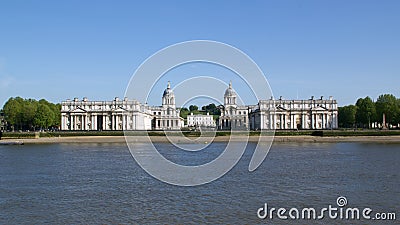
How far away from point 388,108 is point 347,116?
22847mm

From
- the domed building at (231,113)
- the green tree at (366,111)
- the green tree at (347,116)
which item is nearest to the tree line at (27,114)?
the domed building at (231,113)

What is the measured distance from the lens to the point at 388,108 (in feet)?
313

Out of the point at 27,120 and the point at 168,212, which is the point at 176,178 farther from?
the point at 27,120

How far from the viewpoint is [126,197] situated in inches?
833

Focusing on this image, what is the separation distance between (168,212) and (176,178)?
9.03 meters

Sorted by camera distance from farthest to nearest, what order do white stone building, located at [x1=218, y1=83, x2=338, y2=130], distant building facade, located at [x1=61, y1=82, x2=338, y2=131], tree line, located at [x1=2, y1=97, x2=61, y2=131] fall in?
distant building facade, located at [x1=61, y1=82, x2=338, y2=131] → white stone building, located at [x1=218, y1=83, x2=338, y2=130] → tree line, located at [x1=2, y1=97, x2=61, y2=131]

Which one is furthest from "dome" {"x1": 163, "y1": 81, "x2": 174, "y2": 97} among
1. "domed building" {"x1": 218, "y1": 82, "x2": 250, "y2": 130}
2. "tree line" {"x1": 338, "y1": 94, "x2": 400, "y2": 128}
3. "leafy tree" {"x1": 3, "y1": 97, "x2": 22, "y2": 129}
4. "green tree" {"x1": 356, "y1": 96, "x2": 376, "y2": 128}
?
"green tree" {"x1": 356, "y1": 96, "x2": 376, "y2": 128}

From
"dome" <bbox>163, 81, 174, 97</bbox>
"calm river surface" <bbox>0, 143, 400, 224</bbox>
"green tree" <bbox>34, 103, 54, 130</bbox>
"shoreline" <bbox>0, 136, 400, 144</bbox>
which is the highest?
"dome" <bbox>163, 81, 174, 97</bbox>

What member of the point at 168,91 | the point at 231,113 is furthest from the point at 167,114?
the point at 231,113

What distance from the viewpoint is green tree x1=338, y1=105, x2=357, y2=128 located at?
113 meters

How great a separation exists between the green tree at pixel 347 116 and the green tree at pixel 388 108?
1128 cm

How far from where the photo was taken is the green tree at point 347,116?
4464 inches

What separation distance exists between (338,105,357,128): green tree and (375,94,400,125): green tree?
11276mm

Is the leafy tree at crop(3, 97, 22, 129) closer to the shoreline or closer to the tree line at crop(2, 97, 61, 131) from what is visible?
the tree line at crop(2, 97, 61, 131)
